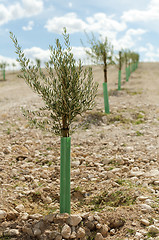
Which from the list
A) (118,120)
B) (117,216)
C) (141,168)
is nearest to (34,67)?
(117,216)

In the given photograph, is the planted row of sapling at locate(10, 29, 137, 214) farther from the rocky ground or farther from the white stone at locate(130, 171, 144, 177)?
the white stone at locate(130, 171, 144, 177)

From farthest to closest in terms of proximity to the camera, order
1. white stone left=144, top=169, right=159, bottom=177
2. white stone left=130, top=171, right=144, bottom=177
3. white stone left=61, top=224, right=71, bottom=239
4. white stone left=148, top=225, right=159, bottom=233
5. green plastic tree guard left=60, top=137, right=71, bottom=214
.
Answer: white stone left=130, top=171, right=144, bottom=177 < white stone left=144, top=169, right=159, bottom=177 < green plastic tree guard left=60, top=137, right=71, bottom=214 < white stone left=61, top=224, right=71, bottom=239 < white stone left=148, top=225, right=159, bottom=233

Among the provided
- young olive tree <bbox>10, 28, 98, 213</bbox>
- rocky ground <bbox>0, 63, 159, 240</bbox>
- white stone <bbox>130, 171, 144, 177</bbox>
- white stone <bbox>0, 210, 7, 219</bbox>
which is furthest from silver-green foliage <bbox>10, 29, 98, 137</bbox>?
white stone <bbox>130, 171, 144, 177</bbox>

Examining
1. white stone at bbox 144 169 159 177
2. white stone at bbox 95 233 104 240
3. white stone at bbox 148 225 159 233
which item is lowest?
white stone at bbox 95 233 104 240

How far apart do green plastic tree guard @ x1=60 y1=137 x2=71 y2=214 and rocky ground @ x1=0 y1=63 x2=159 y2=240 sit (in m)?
0.31

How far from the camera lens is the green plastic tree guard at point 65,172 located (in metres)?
5.00

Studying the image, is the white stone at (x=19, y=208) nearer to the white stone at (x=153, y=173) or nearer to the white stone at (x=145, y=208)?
the white stone at (x=145, y=208)

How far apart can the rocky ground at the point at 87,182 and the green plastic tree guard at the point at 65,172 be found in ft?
1.01

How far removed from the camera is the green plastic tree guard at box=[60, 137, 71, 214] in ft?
16.4

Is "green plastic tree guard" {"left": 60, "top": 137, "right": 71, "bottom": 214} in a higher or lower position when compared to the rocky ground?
higher

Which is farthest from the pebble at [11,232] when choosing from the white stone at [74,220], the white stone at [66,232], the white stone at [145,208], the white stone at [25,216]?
the white stone at [145,208]

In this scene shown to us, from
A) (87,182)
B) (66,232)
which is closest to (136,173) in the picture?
(87,182)

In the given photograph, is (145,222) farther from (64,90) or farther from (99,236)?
(64,90)

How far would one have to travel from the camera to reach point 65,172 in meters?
5.09
